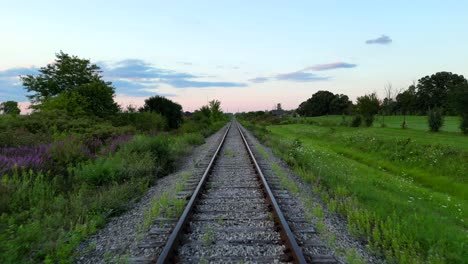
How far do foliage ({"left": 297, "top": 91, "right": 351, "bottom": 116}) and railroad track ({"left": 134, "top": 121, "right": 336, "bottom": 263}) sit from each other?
10806 cm

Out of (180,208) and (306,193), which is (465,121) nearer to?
(306,193)

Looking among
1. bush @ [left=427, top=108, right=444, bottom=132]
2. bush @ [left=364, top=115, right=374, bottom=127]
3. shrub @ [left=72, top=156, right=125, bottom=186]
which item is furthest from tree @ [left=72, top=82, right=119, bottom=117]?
bush @ [left=364, top=115, right=374, bottom=127]

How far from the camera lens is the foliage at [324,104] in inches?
4459

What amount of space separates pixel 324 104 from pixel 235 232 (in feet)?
391

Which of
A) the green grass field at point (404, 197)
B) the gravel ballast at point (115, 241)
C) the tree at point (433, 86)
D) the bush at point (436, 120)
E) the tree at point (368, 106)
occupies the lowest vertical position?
the green grass field at point (404, 197)

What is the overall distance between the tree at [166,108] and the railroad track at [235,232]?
32850mm

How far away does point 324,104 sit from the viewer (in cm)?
11869

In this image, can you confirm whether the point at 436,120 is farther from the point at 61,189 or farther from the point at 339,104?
the point at 339,104

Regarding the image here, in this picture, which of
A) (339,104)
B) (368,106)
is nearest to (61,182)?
(368,106)

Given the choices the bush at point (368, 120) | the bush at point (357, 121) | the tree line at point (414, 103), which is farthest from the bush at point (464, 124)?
the bush at point (357, 121)

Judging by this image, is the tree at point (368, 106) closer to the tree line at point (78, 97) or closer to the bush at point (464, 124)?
the bush at point (464, 124)

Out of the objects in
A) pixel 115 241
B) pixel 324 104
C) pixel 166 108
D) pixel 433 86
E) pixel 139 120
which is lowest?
pixel 115 241

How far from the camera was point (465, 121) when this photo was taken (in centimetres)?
2594

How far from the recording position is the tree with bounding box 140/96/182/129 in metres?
39.8
